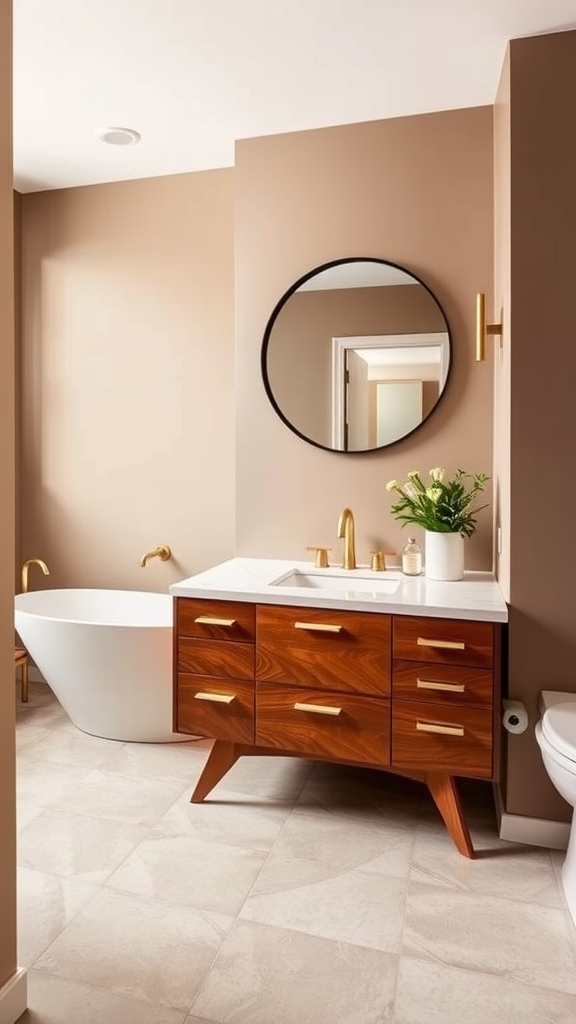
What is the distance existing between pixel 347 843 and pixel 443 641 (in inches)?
28.6

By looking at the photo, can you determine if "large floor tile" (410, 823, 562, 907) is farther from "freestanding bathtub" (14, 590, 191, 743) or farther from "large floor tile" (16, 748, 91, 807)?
"large floor tile" (16, 748, 91, 807)

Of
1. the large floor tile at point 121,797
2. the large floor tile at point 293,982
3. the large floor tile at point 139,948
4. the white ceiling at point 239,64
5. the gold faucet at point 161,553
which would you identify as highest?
the white ceiling at point 239,64

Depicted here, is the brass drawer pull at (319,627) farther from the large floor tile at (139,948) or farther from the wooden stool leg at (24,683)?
the wooden stool leg at (24,683)

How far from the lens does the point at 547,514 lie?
2.17 metres

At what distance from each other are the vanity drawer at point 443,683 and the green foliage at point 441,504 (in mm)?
560

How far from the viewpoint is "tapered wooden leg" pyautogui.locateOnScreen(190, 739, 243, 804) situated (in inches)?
96.5

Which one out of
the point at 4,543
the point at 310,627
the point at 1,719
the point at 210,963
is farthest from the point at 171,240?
the point at 210,963

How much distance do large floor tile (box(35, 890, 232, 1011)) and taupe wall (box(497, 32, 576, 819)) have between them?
1143mm

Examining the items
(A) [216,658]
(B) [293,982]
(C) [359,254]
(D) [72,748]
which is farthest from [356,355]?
(B) [293,982]

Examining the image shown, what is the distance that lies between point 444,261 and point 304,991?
8.00 feet

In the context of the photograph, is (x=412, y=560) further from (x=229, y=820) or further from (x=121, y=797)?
(x=121, y=797)

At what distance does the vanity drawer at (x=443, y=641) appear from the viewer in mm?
2105

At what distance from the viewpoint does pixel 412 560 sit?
267 centimetres

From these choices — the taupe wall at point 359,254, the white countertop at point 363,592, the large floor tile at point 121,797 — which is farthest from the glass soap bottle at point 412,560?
the large floor tile at point 121,797
